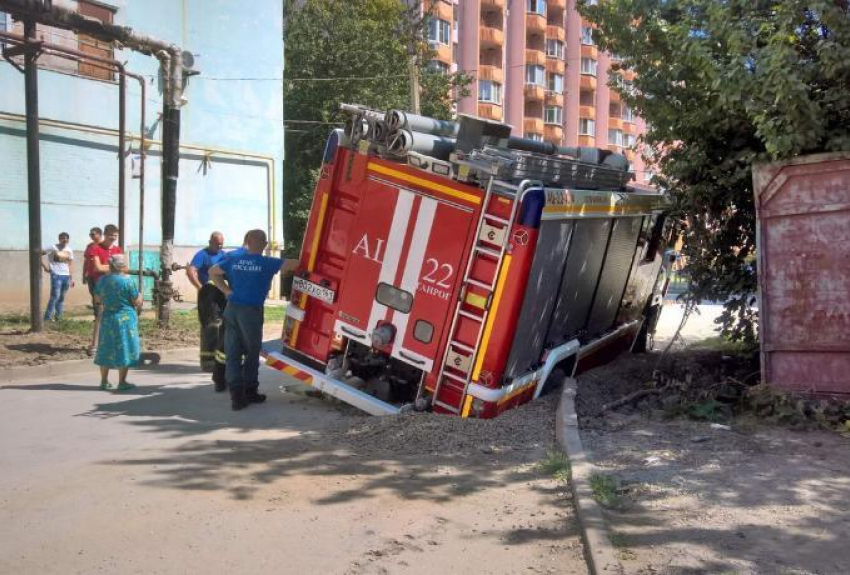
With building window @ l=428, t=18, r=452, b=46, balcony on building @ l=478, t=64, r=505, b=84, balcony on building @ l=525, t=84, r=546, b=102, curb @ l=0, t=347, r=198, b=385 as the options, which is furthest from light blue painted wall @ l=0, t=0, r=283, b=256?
balcony on building @ l=525, t=84, r=546, b=102

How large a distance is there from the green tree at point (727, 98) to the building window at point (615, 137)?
5724 centimetres

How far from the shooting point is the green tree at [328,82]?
27.4m

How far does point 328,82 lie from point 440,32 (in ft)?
68.2

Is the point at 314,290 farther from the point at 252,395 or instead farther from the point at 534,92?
the point at 534,92

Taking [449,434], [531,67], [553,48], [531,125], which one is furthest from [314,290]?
[553,48]

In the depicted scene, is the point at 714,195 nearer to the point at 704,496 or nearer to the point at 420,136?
the point at 420,136

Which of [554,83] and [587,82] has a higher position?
[587,82]

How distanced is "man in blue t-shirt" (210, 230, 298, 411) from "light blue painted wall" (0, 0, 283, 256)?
9825 mm

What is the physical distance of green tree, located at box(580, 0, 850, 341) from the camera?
271 inches

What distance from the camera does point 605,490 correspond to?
4.89m

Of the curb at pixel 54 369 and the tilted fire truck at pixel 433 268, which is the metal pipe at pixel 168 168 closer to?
the curb at pixel 54 369

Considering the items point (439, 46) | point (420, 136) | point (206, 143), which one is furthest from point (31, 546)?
point (439, 46)

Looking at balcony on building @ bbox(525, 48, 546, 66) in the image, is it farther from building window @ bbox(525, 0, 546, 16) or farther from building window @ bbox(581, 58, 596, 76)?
building window @ bbox(581, 58, 596, 76)

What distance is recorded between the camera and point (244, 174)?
20.6m
